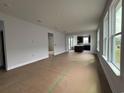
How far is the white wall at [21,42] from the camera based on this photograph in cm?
397

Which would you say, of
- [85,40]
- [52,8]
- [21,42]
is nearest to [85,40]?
[85,40]

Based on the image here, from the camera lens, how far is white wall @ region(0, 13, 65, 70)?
3.97 m

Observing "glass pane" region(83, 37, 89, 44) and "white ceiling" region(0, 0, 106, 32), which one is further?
"glass pane" region(83, 37, 89, 44)

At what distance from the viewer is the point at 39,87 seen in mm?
2408

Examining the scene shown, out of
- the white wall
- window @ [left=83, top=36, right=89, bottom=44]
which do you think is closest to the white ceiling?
the white wall

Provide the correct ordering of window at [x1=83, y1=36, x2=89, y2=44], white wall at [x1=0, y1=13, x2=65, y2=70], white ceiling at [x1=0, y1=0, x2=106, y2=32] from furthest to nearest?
window at [x1=83, y1=36, x2=89, y2=44]
white wall at [x1=0, y1=13, x2=65, y2=70]
white ceiling at [x1=0, y1=0, x2=106, y2=32]

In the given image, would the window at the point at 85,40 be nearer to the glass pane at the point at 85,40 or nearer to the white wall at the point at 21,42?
the glass pane at the point at 85,40

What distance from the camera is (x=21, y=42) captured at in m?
4.62

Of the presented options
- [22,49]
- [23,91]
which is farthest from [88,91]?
[22,49]

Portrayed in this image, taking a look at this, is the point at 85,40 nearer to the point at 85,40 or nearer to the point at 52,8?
the point at 85,40

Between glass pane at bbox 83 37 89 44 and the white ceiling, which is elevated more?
the white ceiling

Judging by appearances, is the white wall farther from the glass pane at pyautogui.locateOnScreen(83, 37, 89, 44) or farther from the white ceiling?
the glass pane at pyautogui.locateOnScreen(83, 37, 89, 44)

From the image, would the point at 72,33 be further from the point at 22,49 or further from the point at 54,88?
the point at 54,88

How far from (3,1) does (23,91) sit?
8.84 ft
